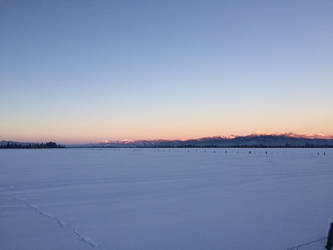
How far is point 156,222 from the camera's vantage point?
6.50 meters

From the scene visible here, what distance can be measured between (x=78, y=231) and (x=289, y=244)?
4.49 meters

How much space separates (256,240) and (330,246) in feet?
4.33

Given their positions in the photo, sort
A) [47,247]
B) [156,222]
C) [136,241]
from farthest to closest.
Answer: [156,222] < [136,241] < [47,247]

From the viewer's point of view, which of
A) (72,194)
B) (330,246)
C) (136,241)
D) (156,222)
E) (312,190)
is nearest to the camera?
(330,246)

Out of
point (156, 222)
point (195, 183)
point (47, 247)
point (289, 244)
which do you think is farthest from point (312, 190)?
point (47, 247)

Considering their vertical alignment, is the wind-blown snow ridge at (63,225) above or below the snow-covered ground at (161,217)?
above

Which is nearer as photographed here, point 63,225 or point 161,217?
point 63,225

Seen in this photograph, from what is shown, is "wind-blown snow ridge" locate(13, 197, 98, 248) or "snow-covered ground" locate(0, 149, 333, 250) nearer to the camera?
"wind-blown snow ridge" locate(13, 197, 98, 248)

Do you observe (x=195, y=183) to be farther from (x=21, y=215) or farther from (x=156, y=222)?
(x=21, y=215)

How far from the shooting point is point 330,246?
466cm

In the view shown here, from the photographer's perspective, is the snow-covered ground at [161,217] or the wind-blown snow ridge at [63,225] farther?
the snow-covered ground at [161,217]

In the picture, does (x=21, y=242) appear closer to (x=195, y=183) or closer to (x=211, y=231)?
(x=211, y=231)

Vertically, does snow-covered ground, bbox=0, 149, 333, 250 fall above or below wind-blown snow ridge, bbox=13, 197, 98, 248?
below

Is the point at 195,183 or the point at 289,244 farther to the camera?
the point at 195,183
